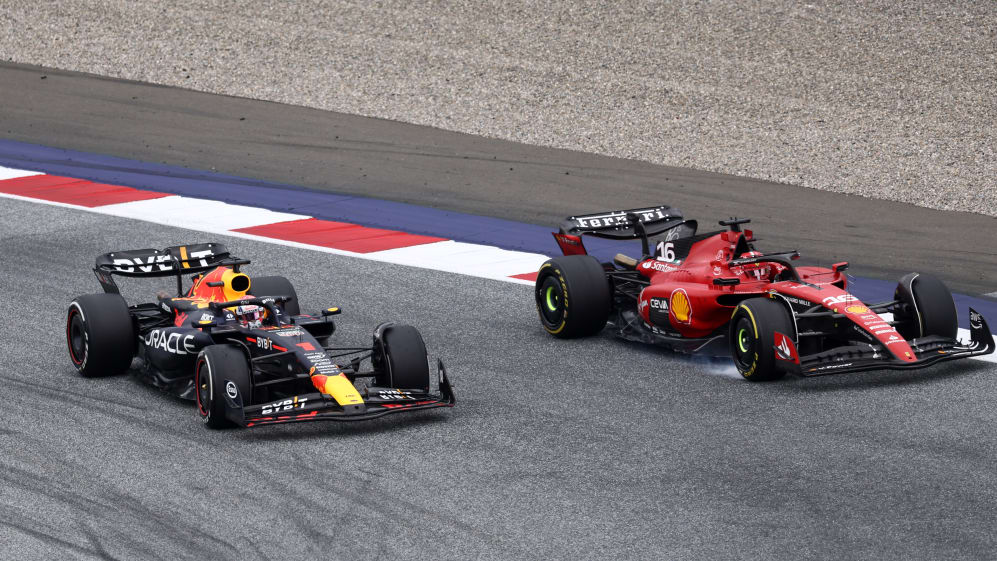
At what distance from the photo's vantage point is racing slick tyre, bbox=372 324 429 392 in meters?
9.91

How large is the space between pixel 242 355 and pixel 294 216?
24.9 feet

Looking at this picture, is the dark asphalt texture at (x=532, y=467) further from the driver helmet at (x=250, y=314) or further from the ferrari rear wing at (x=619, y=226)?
the ferrari rear wing at (x=619, y=226)

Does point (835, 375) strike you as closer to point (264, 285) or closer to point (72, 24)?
point (264, 285)

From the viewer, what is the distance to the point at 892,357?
411 inches

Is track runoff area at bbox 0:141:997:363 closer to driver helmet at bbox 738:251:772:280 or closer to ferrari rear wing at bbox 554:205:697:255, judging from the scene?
ferrari rear wing at bbox 554:205:697:255

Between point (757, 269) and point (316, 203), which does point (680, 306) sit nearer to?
point (757, 269)

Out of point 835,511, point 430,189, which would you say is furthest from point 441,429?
point 430,189

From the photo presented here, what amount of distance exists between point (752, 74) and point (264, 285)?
1482 cm

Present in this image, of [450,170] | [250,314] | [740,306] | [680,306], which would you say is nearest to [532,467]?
[740,306]

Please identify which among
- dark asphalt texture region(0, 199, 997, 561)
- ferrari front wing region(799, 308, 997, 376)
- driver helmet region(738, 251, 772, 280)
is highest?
driver helmet region(738, 251, 772, 280)

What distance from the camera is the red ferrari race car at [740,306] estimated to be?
10.5m

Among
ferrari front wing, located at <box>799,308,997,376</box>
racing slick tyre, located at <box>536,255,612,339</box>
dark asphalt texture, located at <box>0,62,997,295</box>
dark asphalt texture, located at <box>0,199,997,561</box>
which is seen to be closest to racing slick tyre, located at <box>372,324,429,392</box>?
dark asphalt texture, located at <box>0,199,997,561</box>

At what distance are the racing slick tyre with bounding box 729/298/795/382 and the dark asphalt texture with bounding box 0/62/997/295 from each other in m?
4.31

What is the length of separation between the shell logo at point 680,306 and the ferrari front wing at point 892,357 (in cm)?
122
